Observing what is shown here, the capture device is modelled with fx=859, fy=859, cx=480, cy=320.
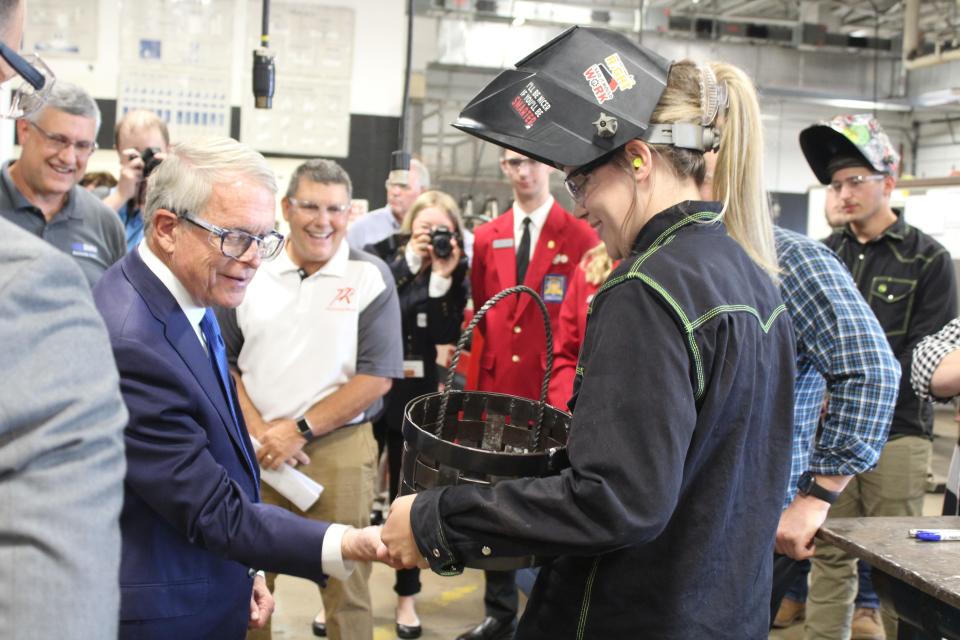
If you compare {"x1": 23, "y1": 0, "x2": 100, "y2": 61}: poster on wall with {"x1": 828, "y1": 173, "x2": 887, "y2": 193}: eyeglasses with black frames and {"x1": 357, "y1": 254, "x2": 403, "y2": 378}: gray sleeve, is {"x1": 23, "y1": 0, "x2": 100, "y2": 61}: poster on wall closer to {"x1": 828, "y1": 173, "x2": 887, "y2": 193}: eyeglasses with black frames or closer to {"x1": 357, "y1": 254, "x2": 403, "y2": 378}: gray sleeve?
{"x1": 357, "y1": 254, "x2": 403, "y2": 378}: gray sleeve

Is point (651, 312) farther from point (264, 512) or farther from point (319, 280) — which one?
point (319, 280)

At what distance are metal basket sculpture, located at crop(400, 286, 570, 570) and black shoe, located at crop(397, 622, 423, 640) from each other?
2.04 metres

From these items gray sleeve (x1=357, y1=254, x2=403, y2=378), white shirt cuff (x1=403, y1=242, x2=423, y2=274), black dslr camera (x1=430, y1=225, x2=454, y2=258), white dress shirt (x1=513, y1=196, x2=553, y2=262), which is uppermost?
white dress shirt (x1=513, y1=196, x2=553, y2=262)

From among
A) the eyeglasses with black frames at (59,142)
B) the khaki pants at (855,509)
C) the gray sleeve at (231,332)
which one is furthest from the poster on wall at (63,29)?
the khaki pants at (855,509)

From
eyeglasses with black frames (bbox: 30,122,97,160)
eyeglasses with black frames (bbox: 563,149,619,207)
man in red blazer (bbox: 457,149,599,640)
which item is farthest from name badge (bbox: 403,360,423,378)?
eyeglasses with black frames (bbox: 563,149,619,207)

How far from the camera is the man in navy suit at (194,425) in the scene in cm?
142

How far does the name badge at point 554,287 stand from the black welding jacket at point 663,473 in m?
1.86

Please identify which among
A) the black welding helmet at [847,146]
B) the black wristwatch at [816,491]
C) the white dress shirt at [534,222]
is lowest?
the black wristwatch at [816,491]

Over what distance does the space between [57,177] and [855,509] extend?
311 cm

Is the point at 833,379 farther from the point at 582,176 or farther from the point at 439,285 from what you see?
the point at 439,285

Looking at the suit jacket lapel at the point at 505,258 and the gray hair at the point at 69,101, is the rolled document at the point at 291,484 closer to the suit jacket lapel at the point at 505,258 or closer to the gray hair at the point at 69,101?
the suit jacket lapel at the point at 505,258

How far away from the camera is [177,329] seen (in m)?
1.49

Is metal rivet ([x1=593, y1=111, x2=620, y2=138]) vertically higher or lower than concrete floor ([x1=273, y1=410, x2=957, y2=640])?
higher

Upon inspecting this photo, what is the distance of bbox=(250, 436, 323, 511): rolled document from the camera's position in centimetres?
253
